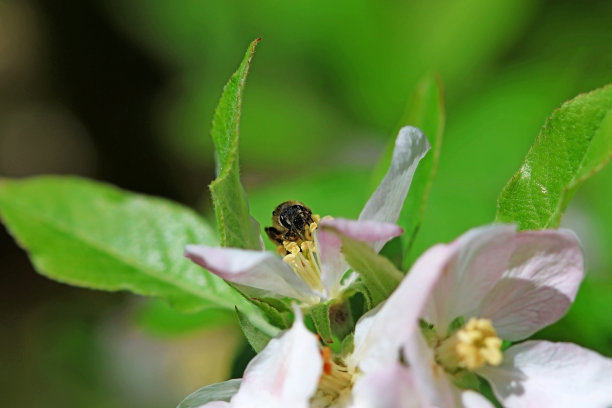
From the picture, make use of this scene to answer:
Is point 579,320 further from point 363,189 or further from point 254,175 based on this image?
point 254,175

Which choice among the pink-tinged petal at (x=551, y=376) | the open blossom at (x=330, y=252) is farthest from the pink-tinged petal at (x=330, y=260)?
the pink-tinged petal at (x=551, y=376)

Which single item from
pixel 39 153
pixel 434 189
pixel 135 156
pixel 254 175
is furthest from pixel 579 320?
pixel 39 153

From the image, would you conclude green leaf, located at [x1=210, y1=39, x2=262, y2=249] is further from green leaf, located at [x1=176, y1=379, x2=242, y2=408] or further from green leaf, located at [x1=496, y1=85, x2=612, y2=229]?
green leaf, located at [x1=496, y1=85, x2=612, y2=229]

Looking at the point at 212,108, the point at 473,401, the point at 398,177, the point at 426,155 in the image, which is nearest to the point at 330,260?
the point at 398,177

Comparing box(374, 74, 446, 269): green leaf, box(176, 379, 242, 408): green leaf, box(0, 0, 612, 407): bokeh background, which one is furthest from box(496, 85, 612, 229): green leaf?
box(0, 0, 612, 407): bokeh background

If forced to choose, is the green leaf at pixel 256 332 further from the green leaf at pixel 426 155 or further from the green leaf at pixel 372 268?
the green leaf at pixel 426 155

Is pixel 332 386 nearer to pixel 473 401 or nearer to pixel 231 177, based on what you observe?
pixel 473 401

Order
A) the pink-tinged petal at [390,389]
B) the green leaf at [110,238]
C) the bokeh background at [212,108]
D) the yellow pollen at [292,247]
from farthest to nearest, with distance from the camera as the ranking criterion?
the bokeh background at [212,108], the green leaf at [110,238], the yellow pollen at [292,247], the pink-tinged petal at [390,389]
